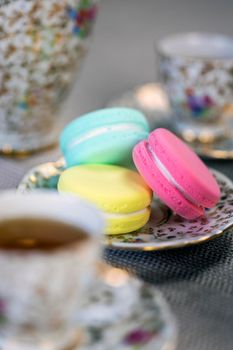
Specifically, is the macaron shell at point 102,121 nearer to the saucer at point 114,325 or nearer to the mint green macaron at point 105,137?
the mint green macaron at point 105,137

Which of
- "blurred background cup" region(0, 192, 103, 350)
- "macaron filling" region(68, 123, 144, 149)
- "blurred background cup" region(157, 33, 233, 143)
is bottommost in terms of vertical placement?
"blurred background cup" region(157, 33, 233, 143)

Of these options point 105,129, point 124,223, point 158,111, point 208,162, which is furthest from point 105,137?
point 158,111

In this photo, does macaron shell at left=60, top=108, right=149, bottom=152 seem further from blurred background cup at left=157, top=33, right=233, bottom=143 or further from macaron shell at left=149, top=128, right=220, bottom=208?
blurred background cup at left=157, top=33, right=233, bottom=143

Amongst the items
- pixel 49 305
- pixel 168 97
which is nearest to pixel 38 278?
pixel 49 305

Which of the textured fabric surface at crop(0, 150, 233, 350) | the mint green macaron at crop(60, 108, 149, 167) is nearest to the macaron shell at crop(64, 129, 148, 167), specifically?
the mint green macaron at crop(60, 108, 149, 167)

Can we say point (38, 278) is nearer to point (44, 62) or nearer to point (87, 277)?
point (87, 277)

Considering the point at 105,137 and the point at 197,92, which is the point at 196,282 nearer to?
the point at 105,137
